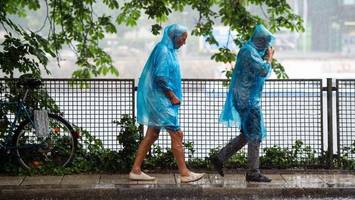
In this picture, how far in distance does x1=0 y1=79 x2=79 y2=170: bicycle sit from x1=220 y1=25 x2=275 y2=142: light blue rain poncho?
2.18 meters

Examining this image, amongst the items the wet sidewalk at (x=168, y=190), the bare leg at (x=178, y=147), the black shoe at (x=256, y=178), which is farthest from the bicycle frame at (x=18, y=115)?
the black shoe at (x=256, y=178)

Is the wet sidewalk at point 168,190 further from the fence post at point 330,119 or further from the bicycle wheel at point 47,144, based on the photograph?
the fence post at point 330,119

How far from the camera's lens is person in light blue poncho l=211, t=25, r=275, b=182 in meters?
7.89

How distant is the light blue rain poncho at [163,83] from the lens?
7773 millimetres

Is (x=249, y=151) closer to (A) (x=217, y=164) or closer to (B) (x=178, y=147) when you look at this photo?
(A) (x=217, y=164)

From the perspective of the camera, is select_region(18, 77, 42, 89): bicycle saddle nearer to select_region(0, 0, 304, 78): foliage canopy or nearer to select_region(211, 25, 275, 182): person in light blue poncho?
select_region(0, 0, 304, 78): foliage canopy

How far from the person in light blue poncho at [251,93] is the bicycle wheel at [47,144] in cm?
197

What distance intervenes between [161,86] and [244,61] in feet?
3.33

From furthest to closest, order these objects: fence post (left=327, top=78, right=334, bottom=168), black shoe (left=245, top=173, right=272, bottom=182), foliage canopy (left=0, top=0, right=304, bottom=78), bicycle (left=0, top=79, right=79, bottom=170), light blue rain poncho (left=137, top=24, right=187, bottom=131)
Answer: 1. foliage canopy (left=0, top=0, right=304, bottom=78)
2. fence post (left=327, top=78, right=334, bottom=168)
3. bicycle (left=0, top=79, right=79, bottom=170)
4. black shoe (left=245, top=173, right=272, bottom=182)
5. light blue rain poncho (left=137, top=24, right=187, bottom=131)

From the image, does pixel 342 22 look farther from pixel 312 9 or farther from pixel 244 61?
pixel 244 61

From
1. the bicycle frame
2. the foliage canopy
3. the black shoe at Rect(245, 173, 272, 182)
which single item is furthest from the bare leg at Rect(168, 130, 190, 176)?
the foliage canopy

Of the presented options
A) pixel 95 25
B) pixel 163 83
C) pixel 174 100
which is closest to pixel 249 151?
pixel 174 100

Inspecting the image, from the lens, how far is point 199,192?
7.57 m

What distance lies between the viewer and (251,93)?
26.1 feet
